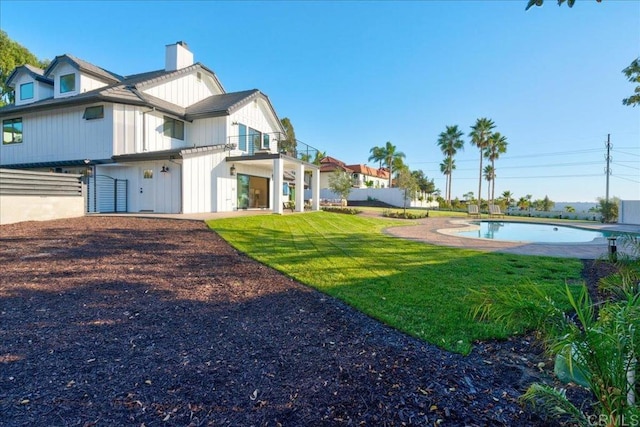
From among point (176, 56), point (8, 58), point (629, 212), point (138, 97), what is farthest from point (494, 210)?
point (8, 58)

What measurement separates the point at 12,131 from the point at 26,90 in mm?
2847

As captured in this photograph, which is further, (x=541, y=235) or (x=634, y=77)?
(x=541, y=235)

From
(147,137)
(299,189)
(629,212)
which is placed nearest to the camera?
(147,137)

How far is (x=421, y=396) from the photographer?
2459mm

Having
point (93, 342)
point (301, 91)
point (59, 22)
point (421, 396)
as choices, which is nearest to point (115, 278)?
point (93, 342)

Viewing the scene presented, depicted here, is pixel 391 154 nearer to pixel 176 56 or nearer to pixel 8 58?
pixel 176 56

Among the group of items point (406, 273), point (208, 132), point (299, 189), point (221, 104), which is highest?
point (221, 104)

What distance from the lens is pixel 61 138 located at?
17.6 meters

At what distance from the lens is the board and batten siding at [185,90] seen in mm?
18688

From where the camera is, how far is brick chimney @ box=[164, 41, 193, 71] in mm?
20453

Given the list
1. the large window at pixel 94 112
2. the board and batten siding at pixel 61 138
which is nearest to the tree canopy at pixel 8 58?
the board and batten siding at pixel 61 138

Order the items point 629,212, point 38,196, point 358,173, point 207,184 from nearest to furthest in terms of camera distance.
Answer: point 38,196 → point 207,184 → point 629,212 → point 358,173

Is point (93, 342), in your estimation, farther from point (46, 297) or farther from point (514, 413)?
point (514, 413)

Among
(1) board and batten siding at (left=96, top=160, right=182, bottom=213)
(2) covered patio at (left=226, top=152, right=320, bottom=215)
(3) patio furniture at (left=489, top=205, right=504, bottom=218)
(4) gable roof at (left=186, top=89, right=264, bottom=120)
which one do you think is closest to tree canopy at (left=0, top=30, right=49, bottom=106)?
(4) gable roof at (left=186, top=89, right=264, bottom=120)
